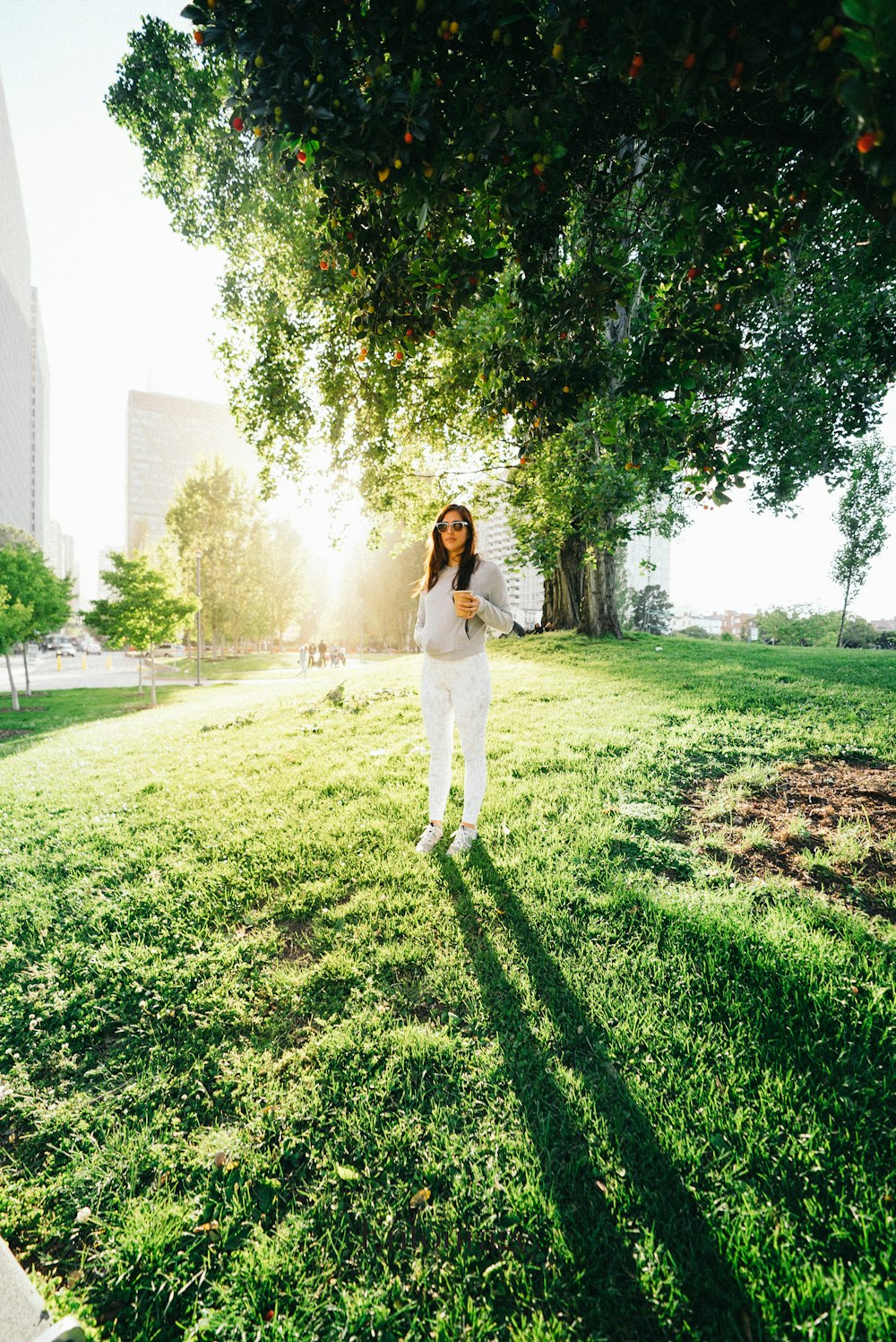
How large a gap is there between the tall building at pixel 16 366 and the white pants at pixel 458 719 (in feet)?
332

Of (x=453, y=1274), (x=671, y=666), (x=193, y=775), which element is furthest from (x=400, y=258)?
(x=671, y=666)

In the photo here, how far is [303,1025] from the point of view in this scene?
2.83 m

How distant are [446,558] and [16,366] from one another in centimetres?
13172

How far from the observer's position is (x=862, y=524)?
2870cm

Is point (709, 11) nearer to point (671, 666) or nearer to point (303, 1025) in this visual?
point (303, 1025)

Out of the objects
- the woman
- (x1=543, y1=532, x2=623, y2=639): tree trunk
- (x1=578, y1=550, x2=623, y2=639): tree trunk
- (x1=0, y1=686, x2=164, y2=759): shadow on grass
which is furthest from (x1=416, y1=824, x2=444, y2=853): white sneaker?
(x1=578, y1=550, x2=623, y2=639): tree trunk

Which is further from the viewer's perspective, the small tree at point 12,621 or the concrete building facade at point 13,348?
the concrete building facade at point 13,348

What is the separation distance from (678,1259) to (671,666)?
10.8 meters

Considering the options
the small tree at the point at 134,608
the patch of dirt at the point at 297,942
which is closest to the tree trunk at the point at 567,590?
the patch of dirt at the point at 297,942

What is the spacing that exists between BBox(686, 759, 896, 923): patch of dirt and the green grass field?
0.27 m

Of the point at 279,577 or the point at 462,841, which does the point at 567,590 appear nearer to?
the point at 462,841

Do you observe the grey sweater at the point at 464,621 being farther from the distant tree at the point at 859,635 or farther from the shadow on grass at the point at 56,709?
the distant tree at the point at 859,635

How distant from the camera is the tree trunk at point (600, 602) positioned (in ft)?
55.1

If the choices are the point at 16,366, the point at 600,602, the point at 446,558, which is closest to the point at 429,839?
the point at 446,558
